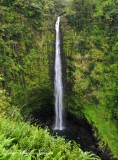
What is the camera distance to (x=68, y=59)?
26.1 m

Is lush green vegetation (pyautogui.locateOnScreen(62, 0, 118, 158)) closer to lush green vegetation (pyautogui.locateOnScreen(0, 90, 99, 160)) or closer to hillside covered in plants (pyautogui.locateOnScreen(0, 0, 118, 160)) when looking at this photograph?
hillside covered in plants (pyautogui.locateOnScreen(0, 0, 118, 160))

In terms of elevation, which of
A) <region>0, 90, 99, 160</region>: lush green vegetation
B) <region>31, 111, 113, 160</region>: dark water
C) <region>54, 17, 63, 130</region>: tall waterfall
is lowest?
<region>31, 111, 113, 160</region>: dark water

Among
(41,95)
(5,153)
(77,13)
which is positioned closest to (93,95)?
(41,95)

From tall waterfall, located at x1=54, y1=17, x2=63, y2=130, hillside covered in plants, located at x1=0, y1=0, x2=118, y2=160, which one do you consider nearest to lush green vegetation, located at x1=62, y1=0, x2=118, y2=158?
hillside covered in plants, located at x1=0, y1=0, x2=118, y2=160

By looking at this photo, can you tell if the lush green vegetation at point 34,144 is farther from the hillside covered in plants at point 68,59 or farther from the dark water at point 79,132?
the hillside covered in plants at point 68,59

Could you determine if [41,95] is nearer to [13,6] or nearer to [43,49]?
[43,49]

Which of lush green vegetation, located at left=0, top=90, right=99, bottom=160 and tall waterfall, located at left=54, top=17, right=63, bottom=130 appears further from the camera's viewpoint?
tall waterfall, located at left=54, top=17, right=63, bottom=130

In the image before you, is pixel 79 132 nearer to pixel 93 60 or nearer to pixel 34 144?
pixel 93 60

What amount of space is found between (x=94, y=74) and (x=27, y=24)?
884 cm

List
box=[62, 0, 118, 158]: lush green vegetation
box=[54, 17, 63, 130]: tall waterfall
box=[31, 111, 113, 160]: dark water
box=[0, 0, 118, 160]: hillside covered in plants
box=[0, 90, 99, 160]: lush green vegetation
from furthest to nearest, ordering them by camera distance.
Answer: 1. box=[54, 17, 63, 130]: tall waterfall
2. box=[62, 0, 118, 158]: lush green vegetation
3. box=[0, 0, 118, 160]: hillside covered in plants
4. box=[31, 111, 113, 160]: dark water
5. box=[0, 90, 99, 160]: lush green vegetation

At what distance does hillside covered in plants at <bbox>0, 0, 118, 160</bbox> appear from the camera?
22766 mm

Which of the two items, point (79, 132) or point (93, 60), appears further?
point (93, 60)

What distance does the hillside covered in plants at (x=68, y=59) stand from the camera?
22.8 m

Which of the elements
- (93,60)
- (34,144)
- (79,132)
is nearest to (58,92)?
(79,132)
